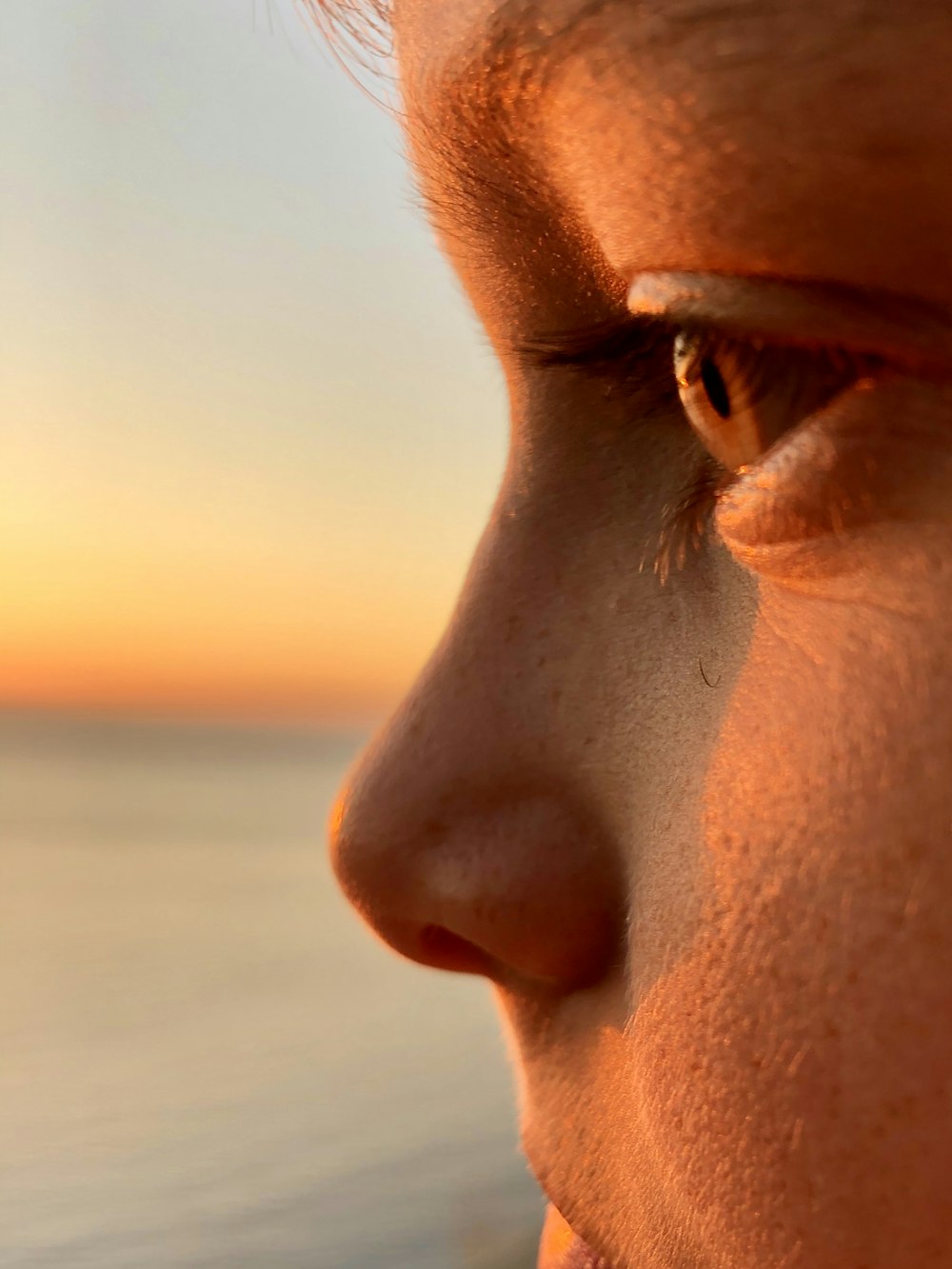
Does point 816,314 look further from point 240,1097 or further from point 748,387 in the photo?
point 240,1097

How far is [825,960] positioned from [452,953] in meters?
0.16

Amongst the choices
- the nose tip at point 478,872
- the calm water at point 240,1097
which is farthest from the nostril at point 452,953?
the calm water at point 240,1097

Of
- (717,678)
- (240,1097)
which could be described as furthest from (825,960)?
(240,1097)

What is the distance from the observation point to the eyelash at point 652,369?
0.34 metres

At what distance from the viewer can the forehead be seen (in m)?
0.22

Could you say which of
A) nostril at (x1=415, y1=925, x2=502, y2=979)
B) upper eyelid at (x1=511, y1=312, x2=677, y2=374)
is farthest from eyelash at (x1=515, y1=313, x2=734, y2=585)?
nostril at (x1=415, y1=925, x2=502, y2=979)

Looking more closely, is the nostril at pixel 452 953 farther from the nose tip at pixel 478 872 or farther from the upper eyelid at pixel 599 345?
the upper eyelid at pixel 599 345

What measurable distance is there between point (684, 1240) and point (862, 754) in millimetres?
147

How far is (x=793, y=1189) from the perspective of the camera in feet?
0.86

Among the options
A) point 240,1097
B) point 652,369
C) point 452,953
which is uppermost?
point 652,369

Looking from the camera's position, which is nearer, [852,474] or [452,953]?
[852,474]

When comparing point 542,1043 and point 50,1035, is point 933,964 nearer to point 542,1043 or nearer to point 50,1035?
point 542,1043

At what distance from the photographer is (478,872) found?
350 mm

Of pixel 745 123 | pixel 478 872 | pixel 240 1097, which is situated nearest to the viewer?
pixel 745 123
